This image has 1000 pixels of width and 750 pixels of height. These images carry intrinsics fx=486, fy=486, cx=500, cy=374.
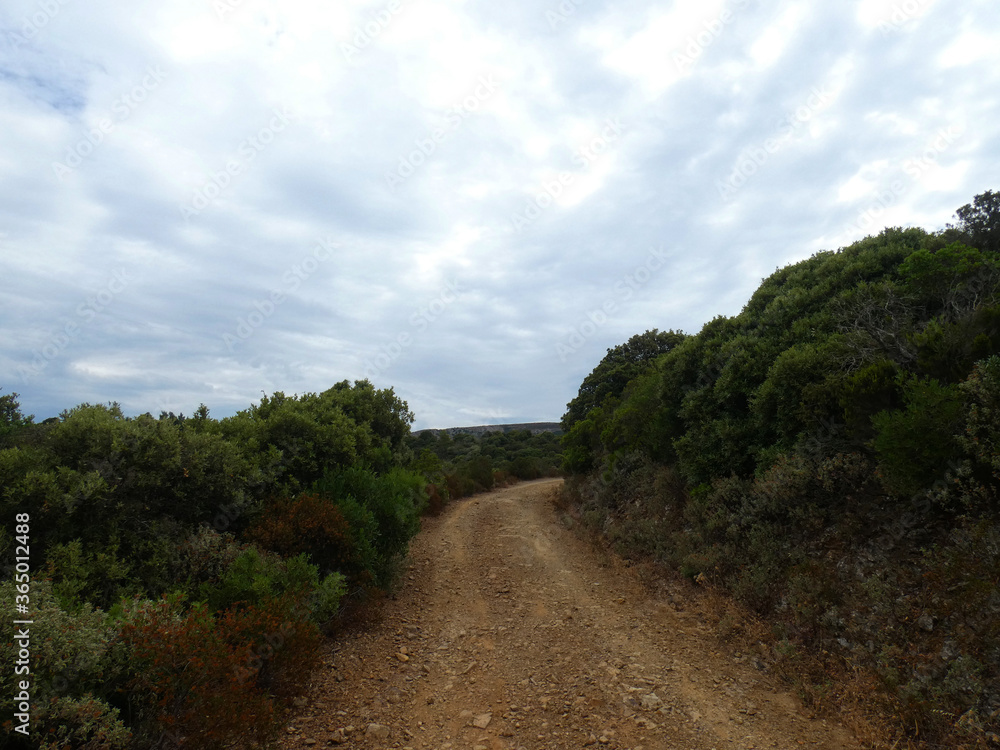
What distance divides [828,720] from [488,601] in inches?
211

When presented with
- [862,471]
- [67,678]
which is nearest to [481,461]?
[862,471]

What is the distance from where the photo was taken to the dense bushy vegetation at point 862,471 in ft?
15.4

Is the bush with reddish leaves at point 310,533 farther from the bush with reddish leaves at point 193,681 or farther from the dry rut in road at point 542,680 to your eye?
the bush with reddish leaves at point 193,681

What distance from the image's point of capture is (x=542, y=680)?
5.84 meters

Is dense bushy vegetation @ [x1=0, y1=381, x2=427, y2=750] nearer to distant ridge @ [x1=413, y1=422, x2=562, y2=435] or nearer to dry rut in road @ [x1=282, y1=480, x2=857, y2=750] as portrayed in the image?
dry rut in road @ [x1=282, y1=480, x2=857, y2=750]

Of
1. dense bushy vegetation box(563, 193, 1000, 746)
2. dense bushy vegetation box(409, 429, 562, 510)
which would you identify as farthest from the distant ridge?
dense bushy vegetation box(563, 193, 1000, 746)

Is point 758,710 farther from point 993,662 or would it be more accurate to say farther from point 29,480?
point 29,480

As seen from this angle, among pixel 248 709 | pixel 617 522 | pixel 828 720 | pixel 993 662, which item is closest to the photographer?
pixel 248 709

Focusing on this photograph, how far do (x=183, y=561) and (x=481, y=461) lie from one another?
22.6 m

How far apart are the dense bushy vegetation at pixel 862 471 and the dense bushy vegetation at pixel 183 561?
5.55 metres

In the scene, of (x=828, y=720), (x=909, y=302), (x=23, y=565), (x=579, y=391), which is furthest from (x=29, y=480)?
(x=579, y=391)

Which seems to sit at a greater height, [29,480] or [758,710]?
[29,480]

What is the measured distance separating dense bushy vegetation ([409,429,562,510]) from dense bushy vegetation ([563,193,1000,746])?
963 centimetres

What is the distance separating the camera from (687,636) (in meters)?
6.78
